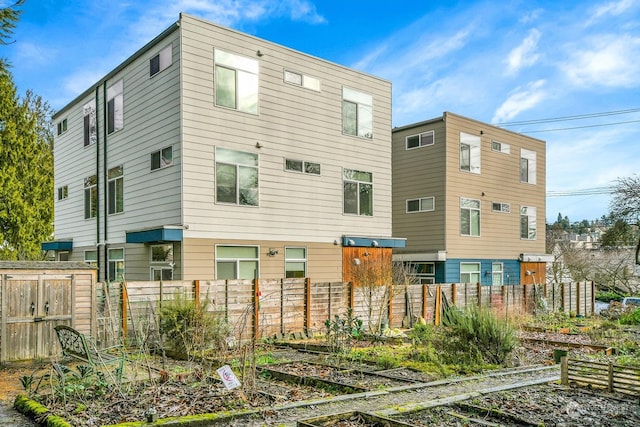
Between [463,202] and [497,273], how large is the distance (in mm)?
3632

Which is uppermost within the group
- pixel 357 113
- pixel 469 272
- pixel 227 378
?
pixel 357 113

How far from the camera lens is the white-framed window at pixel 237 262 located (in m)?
14.8

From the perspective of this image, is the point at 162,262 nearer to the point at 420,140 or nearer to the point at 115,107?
the point at 115,107

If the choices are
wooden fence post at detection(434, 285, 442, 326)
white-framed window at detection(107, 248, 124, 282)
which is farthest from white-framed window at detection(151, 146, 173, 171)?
wooden fence post at detection(434, 285, 442, 326)

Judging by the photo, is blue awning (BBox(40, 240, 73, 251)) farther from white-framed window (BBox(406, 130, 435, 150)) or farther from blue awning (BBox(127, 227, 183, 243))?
white-framed window (BBox(406, 130, 435, 150))

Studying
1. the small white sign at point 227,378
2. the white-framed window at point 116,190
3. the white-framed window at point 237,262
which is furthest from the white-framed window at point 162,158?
the small white sign at point 227,378

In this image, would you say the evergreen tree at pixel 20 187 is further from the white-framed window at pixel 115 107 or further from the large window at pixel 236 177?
the large window at pixel 236 177

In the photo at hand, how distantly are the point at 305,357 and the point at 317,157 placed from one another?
7620mm

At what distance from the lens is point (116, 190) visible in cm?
1770

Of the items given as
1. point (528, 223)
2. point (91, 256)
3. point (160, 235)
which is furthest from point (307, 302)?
point (528, 223)

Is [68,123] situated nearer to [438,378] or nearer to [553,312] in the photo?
[438,378]

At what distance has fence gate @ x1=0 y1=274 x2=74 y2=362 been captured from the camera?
33.5 feet

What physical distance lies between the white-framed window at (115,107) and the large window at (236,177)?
4364mm

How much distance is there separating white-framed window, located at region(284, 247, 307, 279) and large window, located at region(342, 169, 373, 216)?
7.19ft
